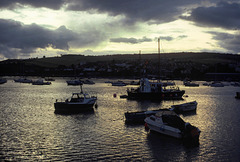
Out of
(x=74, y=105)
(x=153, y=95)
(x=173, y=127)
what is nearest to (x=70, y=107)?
(x=74, y=105)

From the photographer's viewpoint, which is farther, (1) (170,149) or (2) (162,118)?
(2) (162,118)

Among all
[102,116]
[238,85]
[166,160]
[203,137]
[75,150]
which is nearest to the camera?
[166,160]

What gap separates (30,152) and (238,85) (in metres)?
159

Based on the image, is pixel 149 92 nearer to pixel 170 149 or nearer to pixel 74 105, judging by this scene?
pixel 74 105

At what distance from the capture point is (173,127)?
30203 millimetres

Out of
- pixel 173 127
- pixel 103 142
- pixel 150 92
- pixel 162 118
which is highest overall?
pixel 150 92

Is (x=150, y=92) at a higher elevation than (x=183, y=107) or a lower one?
higher

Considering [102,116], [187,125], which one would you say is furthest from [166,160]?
[102,116]

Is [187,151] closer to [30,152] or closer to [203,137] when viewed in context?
[203,137]

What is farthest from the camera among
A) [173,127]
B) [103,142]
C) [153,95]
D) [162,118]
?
[153,95]

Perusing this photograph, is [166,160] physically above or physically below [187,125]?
below

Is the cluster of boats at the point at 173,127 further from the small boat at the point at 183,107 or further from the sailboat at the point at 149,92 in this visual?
the sailboat at the point at 149,92

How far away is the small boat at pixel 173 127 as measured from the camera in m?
28.9

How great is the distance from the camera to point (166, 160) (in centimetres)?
2392
